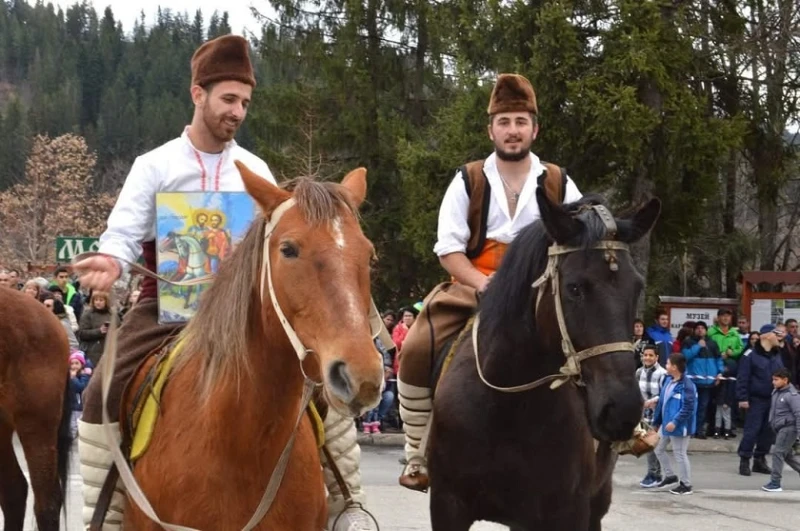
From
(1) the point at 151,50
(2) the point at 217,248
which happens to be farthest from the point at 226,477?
(1) the point at 151,50

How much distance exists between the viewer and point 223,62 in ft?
16.5

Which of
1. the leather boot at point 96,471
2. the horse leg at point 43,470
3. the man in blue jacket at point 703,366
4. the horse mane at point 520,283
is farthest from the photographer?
the man in blue jacket at point 703,366

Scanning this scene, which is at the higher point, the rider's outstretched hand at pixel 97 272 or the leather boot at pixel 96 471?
the rider's outstretched hand at pixel 97 272

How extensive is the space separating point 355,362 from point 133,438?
1.44m

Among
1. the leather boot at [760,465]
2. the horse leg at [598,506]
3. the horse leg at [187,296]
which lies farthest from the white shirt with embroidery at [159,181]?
the leather boot at [760,465]

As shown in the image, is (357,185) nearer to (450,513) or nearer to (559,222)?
(559,222)

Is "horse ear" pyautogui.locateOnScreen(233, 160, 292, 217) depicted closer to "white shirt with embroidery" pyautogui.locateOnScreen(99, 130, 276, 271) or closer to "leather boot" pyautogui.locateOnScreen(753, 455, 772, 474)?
"white shirt with embroidery" pyautogui.locateOnScreen(99, 130, 276, 271)

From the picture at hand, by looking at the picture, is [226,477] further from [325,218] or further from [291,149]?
[291,149]

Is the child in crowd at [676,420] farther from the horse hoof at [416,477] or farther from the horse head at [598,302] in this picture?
the horse head at [598,302]

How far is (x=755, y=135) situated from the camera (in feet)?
83.6

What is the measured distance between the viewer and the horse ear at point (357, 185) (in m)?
4.14

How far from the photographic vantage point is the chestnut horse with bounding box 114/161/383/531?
381 cm

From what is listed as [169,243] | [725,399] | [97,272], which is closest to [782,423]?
[725,399]

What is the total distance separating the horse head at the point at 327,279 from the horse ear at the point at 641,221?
5.07 ft
